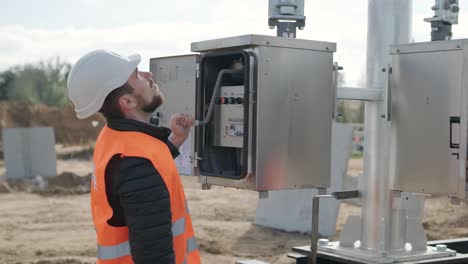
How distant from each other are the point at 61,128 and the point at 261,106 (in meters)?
32.1

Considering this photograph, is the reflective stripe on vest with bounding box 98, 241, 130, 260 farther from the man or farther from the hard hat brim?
the hard hat brim

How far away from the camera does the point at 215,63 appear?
4477mm

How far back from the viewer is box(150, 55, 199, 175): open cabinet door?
4.63 metres

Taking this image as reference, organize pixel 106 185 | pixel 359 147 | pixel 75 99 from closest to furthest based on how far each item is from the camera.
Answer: pixel 106 185 → pixel 75 99 → pixel 359 147

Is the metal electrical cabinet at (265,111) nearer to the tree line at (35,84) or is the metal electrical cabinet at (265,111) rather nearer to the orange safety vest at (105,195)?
the orange safety vest at (105,195)

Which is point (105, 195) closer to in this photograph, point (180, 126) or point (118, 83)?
point (118, 83)

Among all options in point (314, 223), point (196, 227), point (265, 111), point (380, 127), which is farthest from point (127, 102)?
point (196, 227)

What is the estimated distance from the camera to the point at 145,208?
245 cm

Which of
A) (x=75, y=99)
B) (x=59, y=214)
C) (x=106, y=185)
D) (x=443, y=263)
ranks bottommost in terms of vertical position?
(x=59, y=214)

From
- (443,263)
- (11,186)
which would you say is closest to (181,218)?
(443,263)

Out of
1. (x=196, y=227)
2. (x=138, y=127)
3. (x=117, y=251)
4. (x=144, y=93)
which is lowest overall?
(x=196, y=227)

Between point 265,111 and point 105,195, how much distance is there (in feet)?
5.18

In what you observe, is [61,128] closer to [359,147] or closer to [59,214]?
[359,147]

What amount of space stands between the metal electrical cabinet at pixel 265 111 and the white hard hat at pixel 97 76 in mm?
1342
